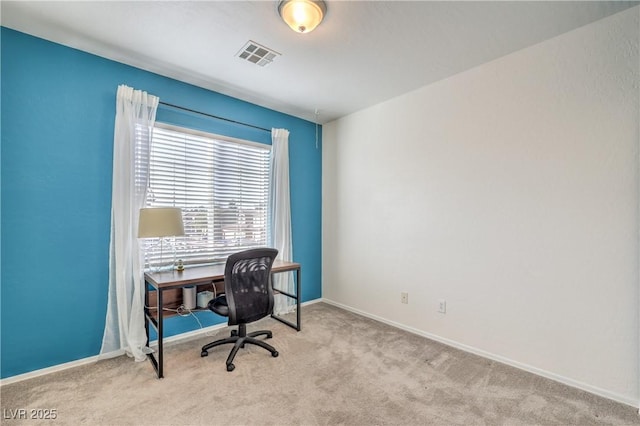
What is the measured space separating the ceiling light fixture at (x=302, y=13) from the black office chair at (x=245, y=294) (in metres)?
1.74

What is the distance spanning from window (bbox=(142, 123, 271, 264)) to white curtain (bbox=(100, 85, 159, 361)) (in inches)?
7.9

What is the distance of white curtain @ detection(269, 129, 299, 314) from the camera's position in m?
3.60

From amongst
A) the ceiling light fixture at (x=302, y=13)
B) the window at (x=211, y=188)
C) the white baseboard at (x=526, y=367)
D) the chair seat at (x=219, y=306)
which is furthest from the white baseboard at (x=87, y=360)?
the ceiling light fixture at (x=302, y=13)

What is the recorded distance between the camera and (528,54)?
234 centimetres

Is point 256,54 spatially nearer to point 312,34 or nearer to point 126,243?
point 312,34

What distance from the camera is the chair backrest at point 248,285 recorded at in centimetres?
240

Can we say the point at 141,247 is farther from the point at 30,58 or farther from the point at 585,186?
the point at 585,186

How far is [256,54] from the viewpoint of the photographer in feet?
8.12

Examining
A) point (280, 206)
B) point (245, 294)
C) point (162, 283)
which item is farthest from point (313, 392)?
point (280, 206)

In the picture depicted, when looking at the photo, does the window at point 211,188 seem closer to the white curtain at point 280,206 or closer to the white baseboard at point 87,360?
the white curtain at point 280,206

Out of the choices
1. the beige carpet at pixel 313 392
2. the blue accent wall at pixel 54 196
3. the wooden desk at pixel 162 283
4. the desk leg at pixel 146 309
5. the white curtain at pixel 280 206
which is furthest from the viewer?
the white curtain at pixel 280 206

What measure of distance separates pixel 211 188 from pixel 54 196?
1.28 meters

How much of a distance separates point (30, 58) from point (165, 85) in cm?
94

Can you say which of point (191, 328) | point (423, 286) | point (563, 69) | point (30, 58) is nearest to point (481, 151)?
point (563, 69)
